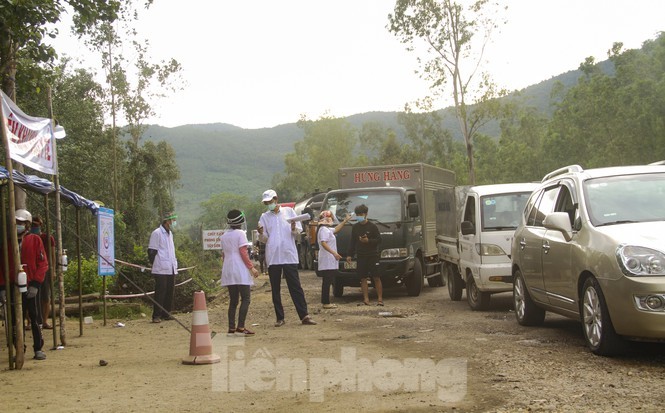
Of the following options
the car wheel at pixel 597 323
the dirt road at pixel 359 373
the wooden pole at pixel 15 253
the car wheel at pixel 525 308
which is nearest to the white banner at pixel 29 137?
the wooden pole at pixel 15 253

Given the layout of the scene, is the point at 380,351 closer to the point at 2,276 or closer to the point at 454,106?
the point at 2,276

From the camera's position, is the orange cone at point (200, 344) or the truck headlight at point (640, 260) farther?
the orange cone at point (200, 344)

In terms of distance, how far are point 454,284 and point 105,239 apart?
6.66 m

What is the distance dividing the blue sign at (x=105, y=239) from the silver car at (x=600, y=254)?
6720 mm

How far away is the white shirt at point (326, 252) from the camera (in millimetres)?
15375

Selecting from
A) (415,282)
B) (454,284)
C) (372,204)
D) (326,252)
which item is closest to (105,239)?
(326,252)

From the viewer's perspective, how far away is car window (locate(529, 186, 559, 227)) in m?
10.2

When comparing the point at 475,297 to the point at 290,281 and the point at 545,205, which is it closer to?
the point at 290,281

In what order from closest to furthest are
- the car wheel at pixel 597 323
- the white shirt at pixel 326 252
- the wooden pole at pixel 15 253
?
the car wheel at pixel 597 323 < the wooden pole at pixel 15 253 < the white shirt at pixel 326 252

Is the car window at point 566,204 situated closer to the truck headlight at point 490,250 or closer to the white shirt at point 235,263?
the truck headlight at point 490,250

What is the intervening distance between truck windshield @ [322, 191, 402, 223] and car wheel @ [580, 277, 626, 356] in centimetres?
964

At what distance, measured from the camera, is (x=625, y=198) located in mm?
8992

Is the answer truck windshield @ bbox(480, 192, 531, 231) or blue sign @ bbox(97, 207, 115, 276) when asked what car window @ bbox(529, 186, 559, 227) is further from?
blue sign @ bbox(97, 207, 115, 276)

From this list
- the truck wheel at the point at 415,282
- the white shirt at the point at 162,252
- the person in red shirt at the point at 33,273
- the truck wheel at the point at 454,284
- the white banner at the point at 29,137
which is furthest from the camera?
the truck wheel at the point at 415,282
